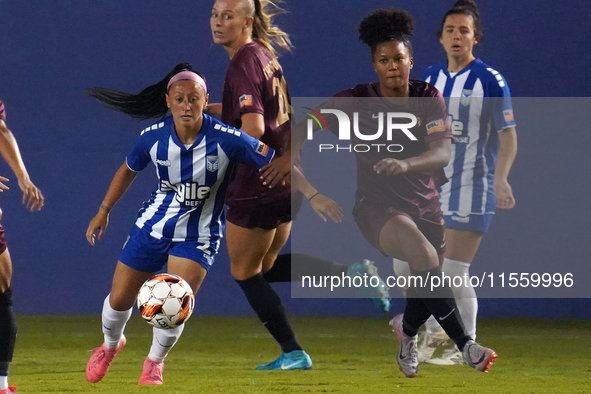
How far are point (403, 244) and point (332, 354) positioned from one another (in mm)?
1250

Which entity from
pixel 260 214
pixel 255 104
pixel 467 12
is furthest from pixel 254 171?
pixel 467 12

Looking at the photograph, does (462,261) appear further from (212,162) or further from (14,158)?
(14,158)

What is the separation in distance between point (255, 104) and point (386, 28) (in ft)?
2.62

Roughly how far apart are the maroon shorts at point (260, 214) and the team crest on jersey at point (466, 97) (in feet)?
4.25

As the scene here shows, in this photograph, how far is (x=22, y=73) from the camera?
694 cm

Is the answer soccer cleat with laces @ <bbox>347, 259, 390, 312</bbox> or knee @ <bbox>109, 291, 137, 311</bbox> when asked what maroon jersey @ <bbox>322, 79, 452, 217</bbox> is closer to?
soccer cleat with laces @ <bbox>347, 259, 390, 312</bbox>

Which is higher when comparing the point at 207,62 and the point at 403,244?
the point at 207,62

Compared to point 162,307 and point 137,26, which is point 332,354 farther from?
point 137,26

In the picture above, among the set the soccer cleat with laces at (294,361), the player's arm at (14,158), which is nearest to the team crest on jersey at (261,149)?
the player's arm at (14,158)

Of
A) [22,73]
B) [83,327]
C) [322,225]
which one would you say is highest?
[22,73]

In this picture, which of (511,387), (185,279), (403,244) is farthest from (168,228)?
(511,387)

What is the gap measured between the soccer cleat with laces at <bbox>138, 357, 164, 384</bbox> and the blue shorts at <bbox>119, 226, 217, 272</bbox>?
0.41 m

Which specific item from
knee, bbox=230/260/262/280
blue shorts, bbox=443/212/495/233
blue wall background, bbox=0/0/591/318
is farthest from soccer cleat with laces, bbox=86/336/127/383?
blue wall background, bbox=0/0/591/318

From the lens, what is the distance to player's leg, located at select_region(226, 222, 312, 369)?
441cm
